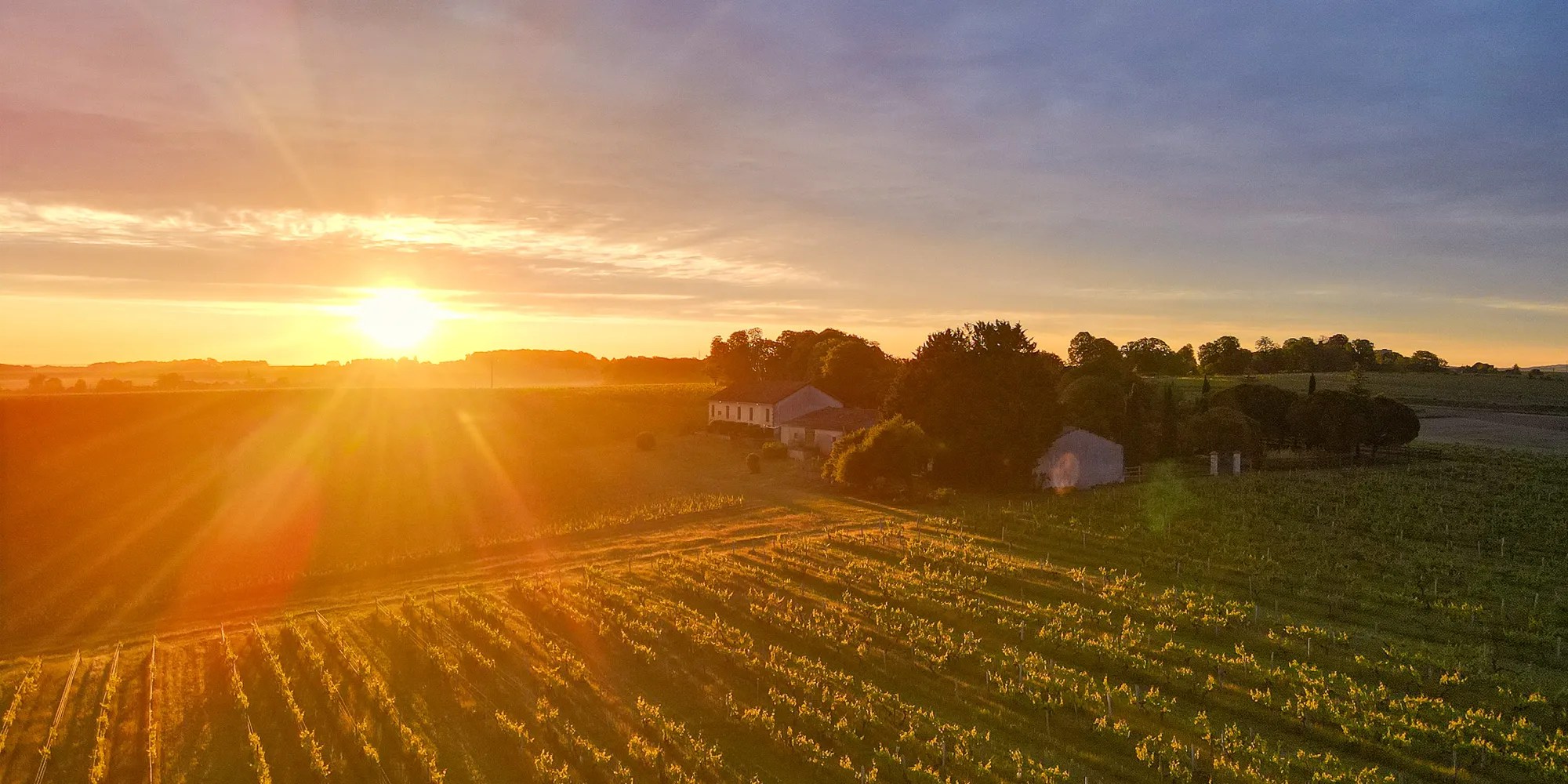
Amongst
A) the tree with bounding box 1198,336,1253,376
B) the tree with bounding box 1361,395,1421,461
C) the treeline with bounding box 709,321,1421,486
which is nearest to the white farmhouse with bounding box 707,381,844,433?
the treeline with bounding box 709,321,1421,486

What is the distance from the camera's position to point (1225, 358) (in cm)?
14938

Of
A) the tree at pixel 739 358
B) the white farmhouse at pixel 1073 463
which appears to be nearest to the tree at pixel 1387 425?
the white farmhouse at pixel 1073 463

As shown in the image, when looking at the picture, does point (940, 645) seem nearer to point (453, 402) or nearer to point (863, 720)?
point (863, 720)

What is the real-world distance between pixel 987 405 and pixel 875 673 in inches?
1259

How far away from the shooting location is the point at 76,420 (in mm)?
53188

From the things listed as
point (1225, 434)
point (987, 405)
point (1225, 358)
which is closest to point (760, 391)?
point (987, 405)

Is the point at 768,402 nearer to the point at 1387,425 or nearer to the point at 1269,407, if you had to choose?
the point at 1269,407

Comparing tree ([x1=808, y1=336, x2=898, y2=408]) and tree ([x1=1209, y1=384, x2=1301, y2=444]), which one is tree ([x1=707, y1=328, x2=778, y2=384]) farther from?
tree ([x1=1209, y1=384, x2=1301, y2=444])

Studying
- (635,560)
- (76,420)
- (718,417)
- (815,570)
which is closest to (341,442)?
(76,420)

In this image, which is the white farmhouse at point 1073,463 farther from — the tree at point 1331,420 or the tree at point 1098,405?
the tree at point 1331,420

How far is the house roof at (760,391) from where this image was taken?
70562 mm

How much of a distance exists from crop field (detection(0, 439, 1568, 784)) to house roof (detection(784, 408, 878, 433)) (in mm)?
24429

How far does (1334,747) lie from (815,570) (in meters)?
17.4

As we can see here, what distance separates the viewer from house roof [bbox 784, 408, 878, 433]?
58.9 m
